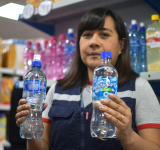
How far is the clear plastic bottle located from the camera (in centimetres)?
157

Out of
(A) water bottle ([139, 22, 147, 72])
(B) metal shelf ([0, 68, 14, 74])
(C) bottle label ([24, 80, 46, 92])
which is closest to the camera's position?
(C) bottle label ([24, 80, 46, 92])

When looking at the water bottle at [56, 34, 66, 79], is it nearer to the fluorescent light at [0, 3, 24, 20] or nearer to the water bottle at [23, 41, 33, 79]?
the water bottle at [23, 41, 33, 79]

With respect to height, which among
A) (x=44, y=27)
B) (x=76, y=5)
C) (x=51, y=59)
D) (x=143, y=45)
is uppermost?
(x=76, y=5)

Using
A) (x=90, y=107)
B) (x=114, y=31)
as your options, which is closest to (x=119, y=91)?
(x=90, y=107)

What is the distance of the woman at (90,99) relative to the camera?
1269mm

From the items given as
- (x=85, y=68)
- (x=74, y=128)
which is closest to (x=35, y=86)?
(x=74, y=128)

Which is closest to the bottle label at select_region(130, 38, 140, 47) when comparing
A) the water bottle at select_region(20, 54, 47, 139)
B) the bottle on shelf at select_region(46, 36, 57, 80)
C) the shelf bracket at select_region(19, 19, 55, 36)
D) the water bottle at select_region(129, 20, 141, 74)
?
the water bottle at select_region(129, 20, 141, 74)

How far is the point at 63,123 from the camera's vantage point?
1425mm

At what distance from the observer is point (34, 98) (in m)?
1.16

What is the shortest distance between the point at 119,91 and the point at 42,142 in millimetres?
623

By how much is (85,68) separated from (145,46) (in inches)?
22.6

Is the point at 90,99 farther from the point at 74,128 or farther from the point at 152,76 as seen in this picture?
the point at 152,76

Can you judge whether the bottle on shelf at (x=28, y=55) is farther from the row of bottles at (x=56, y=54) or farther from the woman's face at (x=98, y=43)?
the woman's face at (x=98, y=43)

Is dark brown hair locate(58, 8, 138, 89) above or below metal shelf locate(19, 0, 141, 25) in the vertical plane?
below
